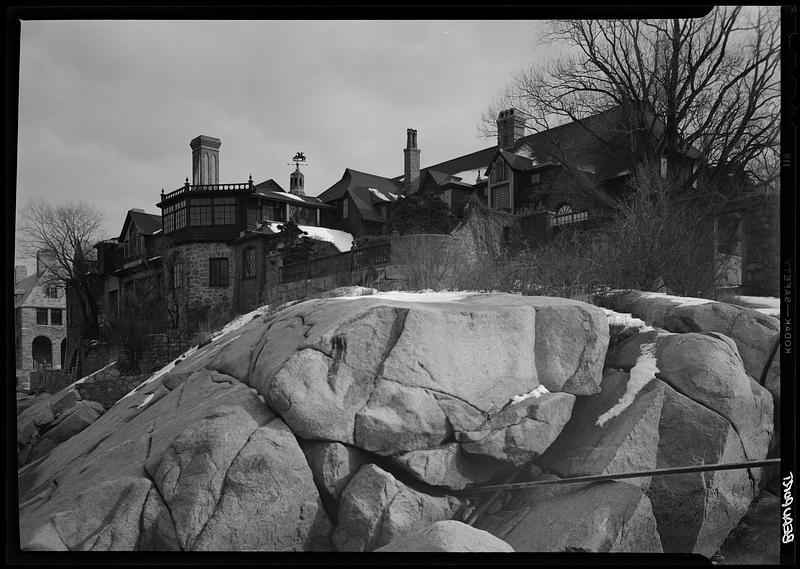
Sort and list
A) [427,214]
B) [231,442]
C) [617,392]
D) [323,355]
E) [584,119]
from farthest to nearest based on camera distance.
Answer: [584,119], [427,214], [617,392], [323,355], [231,442]

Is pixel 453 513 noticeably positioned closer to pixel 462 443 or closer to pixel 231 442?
pixel 462 443

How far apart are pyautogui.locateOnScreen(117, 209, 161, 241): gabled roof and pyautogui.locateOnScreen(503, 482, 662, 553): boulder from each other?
3.05 metres

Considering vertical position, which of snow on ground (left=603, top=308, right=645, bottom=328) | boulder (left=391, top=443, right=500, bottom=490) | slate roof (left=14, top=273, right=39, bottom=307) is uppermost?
slate roof (left=14, top=273, right=39, bottom=307)

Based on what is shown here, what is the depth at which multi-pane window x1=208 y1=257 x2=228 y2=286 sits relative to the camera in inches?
186

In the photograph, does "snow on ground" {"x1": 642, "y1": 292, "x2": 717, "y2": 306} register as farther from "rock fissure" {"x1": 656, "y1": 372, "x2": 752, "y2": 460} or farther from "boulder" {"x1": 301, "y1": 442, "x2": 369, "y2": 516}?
"boulder" {"x1": 301, "y1": 442, "x2": 369, "y2": 516}

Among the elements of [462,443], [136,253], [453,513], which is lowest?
[453,513]

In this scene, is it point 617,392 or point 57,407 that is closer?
point 617,392

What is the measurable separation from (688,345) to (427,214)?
2248mm

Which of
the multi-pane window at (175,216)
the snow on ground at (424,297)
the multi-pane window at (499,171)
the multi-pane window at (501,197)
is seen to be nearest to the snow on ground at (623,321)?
the snow on ground at (424,297)

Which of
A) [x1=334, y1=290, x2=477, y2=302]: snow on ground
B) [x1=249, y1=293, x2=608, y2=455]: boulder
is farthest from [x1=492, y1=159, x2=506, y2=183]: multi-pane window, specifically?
[x1=249, y1=293, x2=608, y2=455]: boulder

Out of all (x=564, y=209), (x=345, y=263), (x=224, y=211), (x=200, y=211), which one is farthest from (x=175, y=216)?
(x=564, y=209)

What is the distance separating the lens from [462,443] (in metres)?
3.43

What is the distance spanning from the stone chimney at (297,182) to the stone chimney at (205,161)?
1.59 feet

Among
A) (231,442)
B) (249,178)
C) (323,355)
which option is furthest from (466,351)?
(249,178)
